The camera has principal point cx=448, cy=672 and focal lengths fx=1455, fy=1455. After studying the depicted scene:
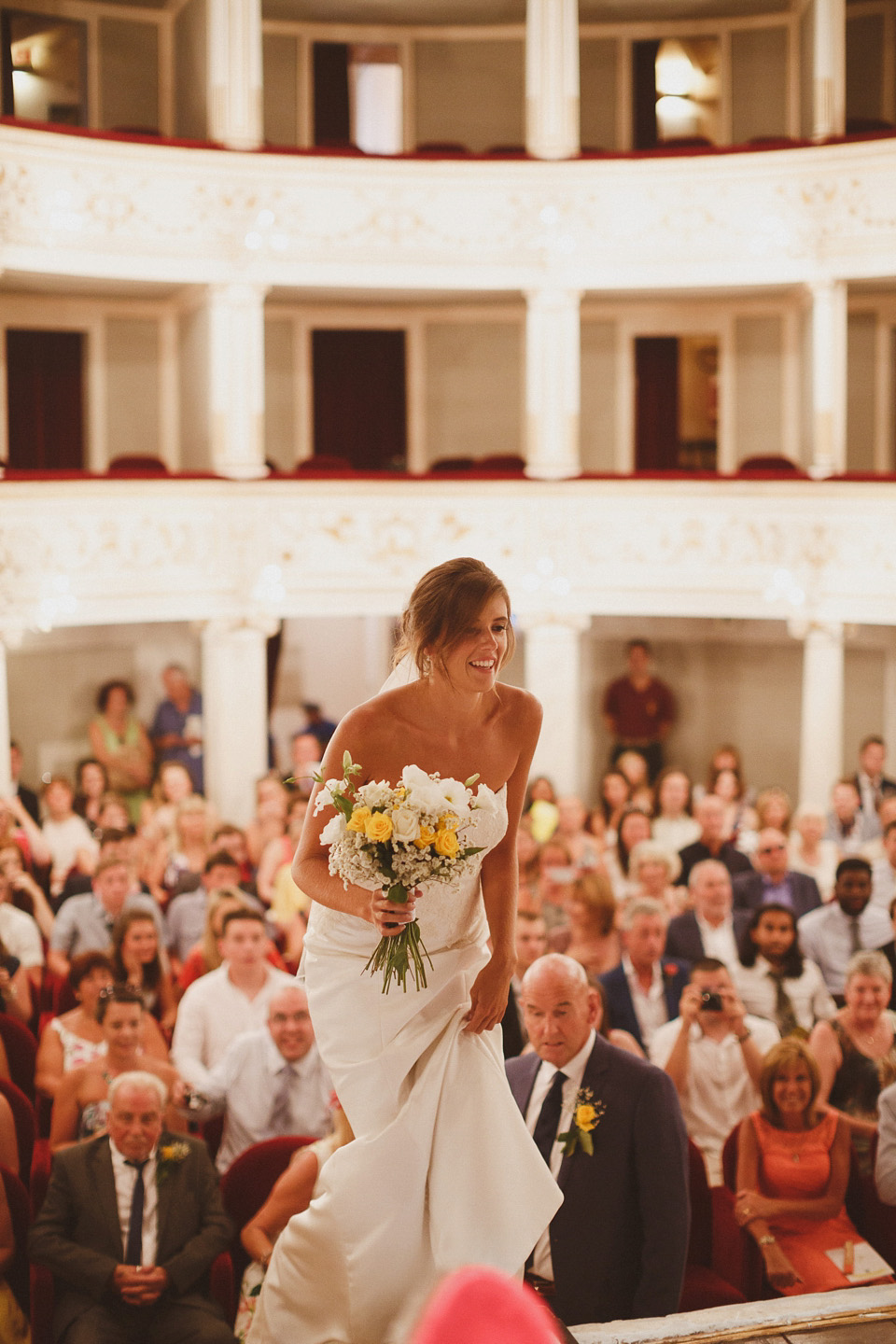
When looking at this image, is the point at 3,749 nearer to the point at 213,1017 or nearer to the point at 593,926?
the point at 213,1017

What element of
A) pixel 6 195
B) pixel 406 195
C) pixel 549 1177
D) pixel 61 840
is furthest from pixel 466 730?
pixel 406 195

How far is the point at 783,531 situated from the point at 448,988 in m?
9.69

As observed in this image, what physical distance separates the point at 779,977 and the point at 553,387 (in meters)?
7.29

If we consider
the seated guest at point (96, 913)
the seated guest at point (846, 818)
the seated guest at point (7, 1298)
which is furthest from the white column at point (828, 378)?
the seated guest at point (7, 1298)

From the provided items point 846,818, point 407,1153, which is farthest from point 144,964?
point 846,818

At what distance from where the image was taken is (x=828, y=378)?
41.5 ft

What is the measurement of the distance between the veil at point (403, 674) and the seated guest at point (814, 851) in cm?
649

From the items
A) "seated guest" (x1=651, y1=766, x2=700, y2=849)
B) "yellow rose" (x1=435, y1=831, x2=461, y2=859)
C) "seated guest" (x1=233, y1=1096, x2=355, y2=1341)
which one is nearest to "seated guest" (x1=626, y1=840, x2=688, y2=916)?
"seated guest" (x1=651, y1=766, x2=700, y2=849)

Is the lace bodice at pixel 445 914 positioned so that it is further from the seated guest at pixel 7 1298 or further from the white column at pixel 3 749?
the white column at pixel 3 749

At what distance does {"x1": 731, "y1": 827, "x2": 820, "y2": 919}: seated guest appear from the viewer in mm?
7805

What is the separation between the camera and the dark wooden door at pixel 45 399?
14.2 meters

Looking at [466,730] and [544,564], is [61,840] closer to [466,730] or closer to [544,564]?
[544,564]

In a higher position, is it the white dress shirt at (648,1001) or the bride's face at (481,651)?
the bride's face at (481,651)

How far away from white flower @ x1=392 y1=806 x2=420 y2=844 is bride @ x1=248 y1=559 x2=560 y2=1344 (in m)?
0.20
